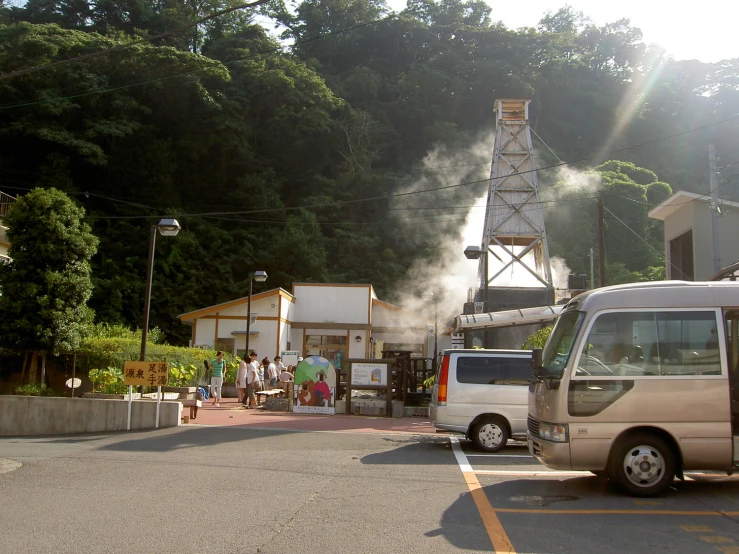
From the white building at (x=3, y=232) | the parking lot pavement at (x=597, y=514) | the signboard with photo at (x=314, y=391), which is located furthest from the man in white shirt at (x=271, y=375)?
the parking lot pavement at (x=597, y=514)

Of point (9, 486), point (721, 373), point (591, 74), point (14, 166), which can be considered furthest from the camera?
point (591, 74)

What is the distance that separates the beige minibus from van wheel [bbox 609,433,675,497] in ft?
0.04

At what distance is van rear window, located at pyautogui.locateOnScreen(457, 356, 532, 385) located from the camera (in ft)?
38.7

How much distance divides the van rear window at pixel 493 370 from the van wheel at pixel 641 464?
4363 millimetres

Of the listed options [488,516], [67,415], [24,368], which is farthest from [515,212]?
[488,516]

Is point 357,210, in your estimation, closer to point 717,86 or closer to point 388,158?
point 388,158

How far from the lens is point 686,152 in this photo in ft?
189

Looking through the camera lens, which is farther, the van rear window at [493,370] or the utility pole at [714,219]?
the utility pole at [714,219]

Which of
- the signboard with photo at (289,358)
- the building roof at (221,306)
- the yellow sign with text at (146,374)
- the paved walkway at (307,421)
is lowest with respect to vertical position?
the paved walkway at (307,421)

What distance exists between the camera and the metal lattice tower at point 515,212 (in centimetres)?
2853

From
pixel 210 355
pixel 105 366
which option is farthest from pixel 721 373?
pixel 210 355

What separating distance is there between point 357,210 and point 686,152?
29819 millimetres

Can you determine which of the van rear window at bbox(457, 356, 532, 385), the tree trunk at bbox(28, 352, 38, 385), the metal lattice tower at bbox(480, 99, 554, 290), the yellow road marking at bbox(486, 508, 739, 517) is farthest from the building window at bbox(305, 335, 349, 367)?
the yellow road marking at bbox(486, 508, 739, 517)

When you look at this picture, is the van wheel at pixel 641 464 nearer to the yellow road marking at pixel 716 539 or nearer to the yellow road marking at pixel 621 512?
the yellow road marking at pixel 621 512
